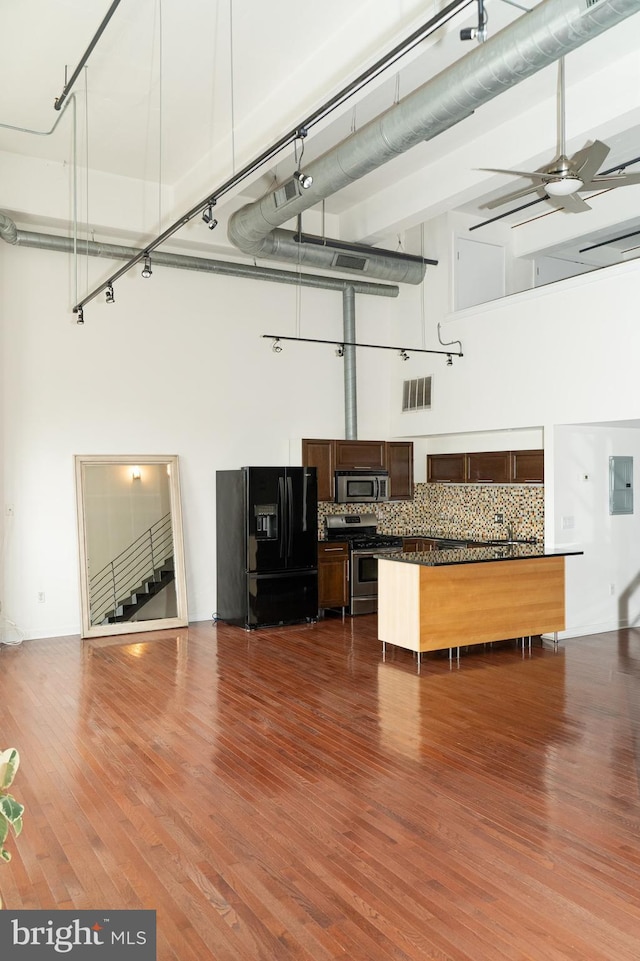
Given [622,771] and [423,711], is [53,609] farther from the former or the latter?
[622,771]

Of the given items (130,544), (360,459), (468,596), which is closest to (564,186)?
(468,596)

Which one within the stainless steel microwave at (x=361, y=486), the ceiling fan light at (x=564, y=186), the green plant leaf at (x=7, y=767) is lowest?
the green plant leaf at (x=7, y=767)

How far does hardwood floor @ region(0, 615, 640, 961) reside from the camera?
9.37ft

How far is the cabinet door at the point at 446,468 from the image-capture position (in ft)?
30.9

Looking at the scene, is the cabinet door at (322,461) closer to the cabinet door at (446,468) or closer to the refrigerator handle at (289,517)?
the refrigerator handle at (289,517)

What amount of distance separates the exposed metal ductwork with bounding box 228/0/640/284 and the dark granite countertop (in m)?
3.34

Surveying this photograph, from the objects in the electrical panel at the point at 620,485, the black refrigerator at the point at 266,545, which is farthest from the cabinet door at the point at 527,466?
the black refrigerator at the point at 266,545

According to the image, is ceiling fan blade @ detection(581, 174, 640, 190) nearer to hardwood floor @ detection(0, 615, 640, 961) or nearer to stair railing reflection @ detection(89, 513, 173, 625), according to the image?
hardwood floor @ detection(0, 615, 640, 961)

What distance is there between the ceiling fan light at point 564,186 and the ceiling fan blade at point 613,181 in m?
0.08

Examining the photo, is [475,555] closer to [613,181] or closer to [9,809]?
[613,181]

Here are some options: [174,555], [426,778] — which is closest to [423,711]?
[426,778]

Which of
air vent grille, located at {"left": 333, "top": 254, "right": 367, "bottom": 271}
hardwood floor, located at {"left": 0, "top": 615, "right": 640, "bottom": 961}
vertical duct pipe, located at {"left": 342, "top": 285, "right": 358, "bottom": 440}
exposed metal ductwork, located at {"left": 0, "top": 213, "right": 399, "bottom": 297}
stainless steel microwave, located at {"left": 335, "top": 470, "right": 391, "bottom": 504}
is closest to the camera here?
hardwood floor, located at {"left": 0, "top": 615, "right": 640, "bottom": 961}

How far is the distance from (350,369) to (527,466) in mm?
2712

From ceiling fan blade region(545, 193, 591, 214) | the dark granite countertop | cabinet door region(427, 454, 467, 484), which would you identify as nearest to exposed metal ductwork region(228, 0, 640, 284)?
ceiling fan blade region(545, 193, 591, 214)
